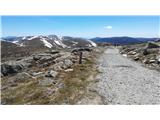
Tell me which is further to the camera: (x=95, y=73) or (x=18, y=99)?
(x=95, y=73)

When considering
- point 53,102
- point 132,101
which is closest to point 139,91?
point 132,101

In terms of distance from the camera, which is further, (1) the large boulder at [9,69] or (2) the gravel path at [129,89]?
(1) the large boulder at [9,69]

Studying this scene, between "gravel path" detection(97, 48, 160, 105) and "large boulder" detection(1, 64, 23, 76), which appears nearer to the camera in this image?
"gravel path" detection(97, 48, 160, 105)

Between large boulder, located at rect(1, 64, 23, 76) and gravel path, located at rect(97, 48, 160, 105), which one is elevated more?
gravel path, located at rect(97, 48, 160, 105)

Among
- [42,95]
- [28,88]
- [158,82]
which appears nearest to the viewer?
[42,95]

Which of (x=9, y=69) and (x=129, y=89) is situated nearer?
(x=129, y=89)

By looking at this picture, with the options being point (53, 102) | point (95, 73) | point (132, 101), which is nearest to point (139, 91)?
point (132, 101)

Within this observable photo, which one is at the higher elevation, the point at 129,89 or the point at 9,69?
the point at 129,89

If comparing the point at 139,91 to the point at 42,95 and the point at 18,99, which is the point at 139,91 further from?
the point at 18,99

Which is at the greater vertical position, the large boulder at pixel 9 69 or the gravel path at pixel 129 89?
the gravel path at pixel 129 89
